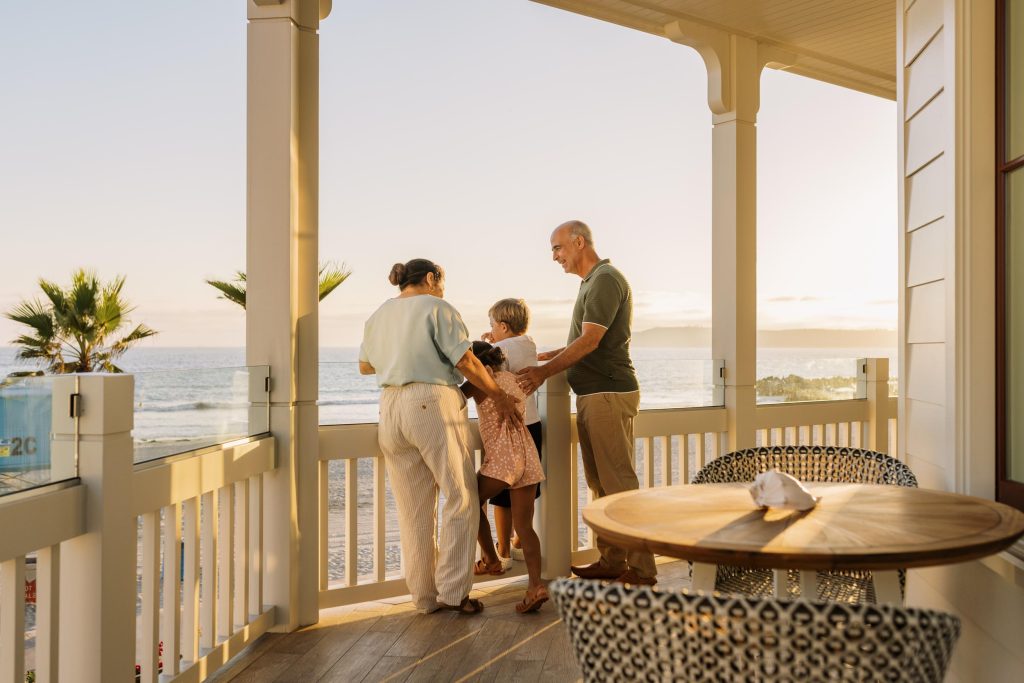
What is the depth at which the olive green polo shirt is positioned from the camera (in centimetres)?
389

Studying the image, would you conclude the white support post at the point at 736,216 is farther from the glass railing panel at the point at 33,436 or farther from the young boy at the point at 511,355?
the glass railing panel at the point at 33,436

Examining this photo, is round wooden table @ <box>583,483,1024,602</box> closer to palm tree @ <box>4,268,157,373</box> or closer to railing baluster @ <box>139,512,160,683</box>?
railing baluster @ <box>139,512,160,683</box>

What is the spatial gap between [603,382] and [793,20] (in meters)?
2.16

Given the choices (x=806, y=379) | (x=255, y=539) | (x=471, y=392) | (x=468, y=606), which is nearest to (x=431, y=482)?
(x=471, y=392)

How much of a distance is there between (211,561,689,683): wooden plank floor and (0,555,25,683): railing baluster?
1.08 metres

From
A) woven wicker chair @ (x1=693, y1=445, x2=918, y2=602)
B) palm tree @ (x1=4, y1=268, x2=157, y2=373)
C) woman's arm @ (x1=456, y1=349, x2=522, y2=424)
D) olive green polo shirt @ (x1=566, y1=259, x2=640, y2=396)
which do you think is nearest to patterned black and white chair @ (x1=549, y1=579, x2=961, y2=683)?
woven wicker chair @ (x1=693, y1=445, x2=918, y2=602)

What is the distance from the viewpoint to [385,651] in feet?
10.5

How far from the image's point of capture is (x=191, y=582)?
111 inches

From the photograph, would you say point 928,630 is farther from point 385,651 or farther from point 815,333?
point 815,333

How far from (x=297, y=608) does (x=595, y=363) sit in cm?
162

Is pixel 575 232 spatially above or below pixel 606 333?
above

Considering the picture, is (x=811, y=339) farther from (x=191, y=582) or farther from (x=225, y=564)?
(x=191, y=582)

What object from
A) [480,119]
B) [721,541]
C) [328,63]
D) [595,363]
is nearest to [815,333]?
[480,119]

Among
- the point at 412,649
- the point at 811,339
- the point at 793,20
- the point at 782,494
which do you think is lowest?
the point at 412,649
